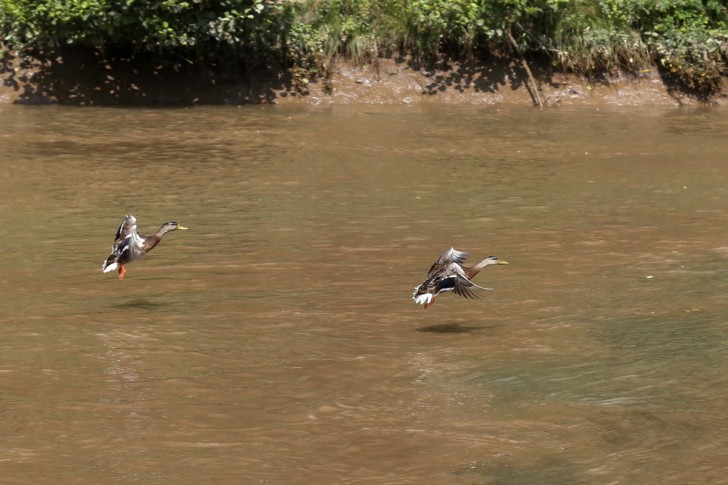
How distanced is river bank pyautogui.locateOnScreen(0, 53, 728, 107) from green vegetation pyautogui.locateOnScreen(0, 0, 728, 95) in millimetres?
228

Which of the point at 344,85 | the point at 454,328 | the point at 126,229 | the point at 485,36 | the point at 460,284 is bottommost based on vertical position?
the point at 454,328

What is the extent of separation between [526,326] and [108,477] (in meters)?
3.49

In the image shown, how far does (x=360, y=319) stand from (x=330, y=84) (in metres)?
12.5

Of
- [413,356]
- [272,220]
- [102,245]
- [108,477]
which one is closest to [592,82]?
[272,220]

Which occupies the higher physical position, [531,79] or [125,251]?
[531,79]

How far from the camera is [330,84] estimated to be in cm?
2030

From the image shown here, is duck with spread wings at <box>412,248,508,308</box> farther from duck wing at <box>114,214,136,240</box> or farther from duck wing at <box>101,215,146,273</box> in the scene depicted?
duck wing at <box>114,214,136,240</box>

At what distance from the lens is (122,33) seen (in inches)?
754

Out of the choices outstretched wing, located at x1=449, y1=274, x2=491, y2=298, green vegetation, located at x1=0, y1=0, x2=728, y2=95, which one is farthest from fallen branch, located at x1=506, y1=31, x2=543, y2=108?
outstretched wing, located at x1=449, y1=274, x2=491, y2=298

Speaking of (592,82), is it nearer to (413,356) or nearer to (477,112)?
(477,112)

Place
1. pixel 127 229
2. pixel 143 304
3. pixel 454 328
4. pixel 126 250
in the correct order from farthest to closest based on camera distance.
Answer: pixel 127 229, pixel 126 250, pixel 143 304, pixel 454 328

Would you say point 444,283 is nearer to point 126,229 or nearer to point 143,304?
point 143,304

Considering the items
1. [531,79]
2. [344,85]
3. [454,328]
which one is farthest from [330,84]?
[454,328]

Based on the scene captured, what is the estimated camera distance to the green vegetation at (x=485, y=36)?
20.2 m
